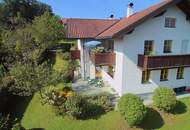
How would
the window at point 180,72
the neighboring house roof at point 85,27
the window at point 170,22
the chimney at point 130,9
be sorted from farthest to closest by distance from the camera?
the chimney at point 130,9
the neighboring house roof at point 85,27
the window at point 180,72
the window at point 170,22

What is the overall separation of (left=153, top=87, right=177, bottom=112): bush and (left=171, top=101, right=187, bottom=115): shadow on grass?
91 cm

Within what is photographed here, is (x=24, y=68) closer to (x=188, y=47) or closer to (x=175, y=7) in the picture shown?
(x=175, y=7)

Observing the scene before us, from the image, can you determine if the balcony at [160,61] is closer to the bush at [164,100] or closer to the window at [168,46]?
the window at [168,46]

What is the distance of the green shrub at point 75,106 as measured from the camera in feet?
58.4

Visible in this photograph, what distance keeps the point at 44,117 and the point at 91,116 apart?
4.57 metres

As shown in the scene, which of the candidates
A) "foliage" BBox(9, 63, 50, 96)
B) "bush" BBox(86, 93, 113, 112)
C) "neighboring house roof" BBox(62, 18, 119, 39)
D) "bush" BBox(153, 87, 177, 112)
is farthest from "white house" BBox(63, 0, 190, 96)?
"foliage" BBox(9, 63, 50, 96)

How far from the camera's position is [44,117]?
1953cm

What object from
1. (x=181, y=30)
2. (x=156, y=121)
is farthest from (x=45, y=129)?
(x=181, y=30)

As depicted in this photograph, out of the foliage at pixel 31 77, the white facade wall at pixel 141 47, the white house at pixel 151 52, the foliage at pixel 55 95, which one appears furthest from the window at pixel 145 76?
the foliage at pixel 31 77

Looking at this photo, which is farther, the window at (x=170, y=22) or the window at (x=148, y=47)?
the window at (x=170, y=22)

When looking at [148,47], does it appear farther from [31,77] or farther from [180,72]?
[31,77]

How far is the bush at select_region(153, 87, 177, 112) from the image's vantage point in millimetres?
18641

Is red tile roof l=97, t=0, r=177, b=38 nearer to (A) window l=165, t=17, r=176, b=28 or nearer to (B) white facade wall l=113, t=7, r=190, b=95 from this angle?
(B) white facade wall l=113, t=7, r=190, b=95

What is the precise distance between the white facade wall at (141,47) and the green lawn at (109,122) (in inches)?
128
